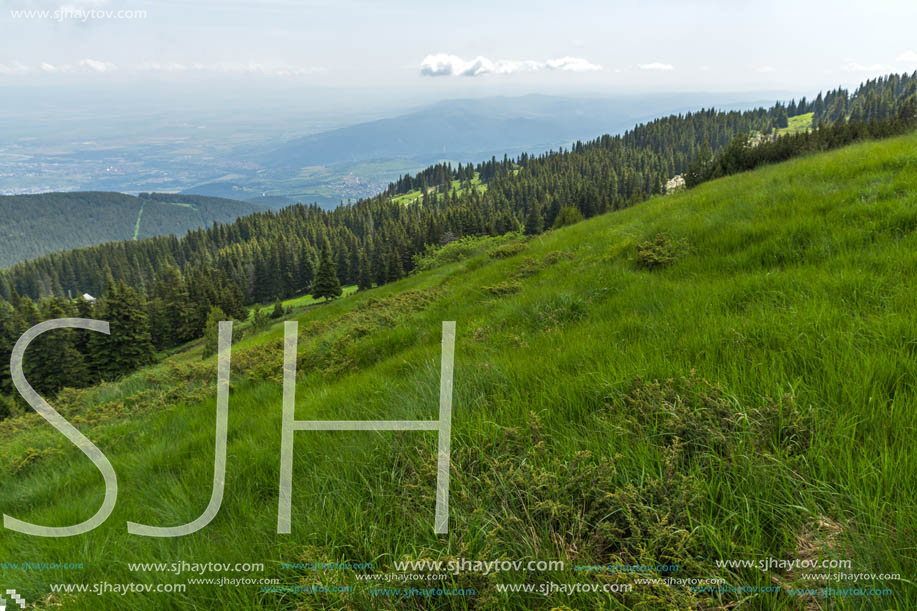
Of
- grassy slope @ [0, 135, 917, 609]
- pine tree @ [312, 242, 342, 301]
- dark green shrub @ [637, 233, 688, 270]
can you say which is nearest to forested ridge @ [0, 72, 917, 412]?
pine tree @ [312, 242, 342, 301]

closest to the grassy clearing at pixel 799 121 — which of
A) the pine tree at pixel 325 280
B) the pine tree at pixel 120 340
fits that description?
the pine tree at pixel 325 280

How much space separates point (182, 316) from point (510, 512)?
96.2 meters

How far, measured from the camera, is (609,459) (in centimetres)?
199

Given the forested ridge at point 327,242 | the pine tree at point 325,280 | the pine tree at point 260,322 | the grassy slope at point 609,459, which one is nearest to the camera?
the grassy slope at point 609,459

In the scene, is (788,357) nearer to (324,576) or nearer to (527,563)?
(527,563)

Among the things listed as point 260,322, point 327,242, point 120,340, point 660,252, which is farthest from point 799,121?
point 120,340

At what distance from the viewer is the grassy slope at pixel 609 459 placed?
159 centimetres

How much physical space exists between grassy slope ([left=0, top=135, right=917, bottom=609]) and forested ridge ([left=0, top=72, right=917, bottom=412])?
62968 mm

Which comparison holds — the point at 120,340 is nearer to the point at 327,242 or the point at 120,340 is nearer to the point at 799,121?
the point at 327,242

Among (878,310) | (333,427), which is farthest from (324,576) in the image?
(878,310)

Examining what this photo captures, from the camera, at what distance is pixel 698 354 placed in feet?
9.53

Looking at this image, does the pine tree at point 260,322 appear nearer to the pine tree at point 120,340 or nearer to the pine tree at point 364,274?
the pine tree at point 120,340

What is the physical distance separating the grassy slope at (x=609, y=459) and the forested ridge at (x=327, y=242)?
207 ft

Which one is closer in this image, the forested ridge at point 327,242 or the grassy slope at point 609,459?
the grassy slope at point 609,459
